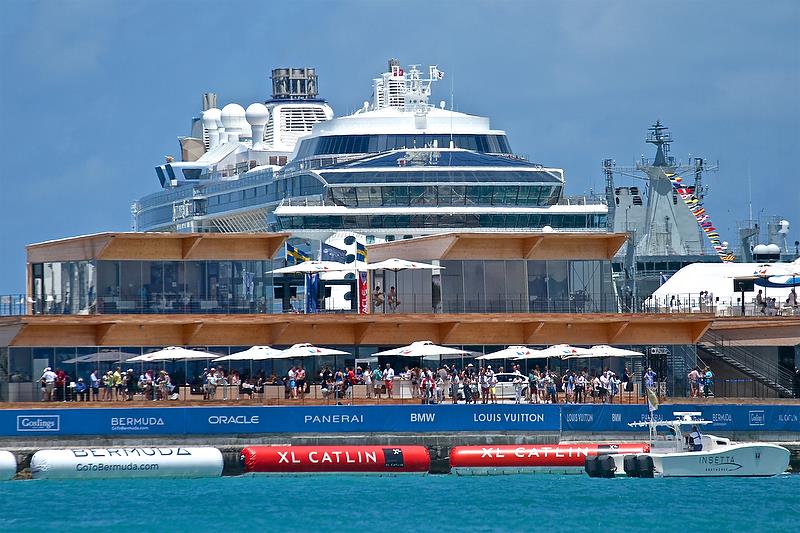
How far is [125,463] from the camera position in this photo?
60.3m

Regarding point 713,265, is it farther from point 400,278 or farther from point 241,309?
point 241,309

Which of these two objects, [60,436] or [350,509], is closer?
[350,509]

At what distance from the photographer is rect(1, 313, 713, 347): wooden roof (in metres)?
68.2

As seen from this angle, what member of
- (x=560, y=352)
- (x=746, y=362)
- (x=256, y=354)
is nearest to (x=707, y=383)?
(x=560, y=352)

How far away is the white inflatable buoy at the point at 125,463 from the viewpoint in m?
59.6

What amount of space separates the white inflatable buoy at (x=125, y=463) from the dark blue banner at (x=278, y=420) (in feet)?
6.15

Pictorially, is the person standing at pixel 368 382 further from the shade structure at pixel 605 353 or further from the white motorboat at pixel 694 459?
the white motorboat at pixel 694 459

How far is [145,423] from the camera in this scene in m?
62.8

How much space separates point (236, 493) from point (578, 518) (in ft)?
36.3

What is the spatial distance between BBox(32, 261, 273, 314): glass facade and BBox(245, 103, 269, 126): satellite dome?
71.9 metres

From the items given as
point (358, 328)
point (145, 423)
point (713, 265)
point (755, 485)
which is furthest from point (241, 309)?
point (713, 265)

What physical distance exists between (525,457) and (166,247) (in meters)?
17.3

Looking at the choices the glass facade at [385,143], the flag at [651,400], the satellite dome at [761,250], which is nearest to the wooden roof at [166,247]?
the flag at [651,400]

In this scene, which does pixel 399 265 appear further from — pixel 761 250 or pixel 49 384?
pixel 761 250
